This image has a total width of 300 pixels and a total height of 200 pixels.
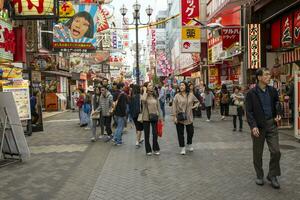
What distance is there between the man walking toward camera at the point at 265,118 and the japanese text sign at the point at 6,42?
304 inches

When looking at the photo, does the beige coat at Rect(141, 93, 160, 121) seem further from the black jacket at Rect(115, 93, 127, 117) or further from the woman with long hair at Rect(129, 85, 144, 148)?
the black jacket at Rect(115, 93, 127, 117)

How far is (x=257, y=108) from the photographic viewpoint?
631 cm

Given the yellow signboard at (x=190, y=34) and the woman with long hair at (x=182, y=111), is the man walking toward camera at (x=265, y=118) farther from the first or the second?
the yellow signboard at (x=190, y=34)

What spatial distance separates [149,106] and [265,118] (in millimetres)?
3778

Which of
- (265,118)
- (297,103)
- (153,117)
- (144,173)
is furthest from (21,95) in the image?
(265,118)

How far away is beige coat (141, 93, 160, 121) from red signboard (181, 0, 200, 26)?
1763 cm

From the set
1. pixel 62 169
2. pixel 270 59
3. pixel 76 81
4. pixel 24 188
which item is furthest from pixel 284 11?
pixel 76 81

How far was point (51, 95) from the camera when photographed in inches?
1120

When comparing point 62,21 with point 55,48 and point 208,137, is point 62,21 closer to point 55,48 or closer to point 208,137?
point 55,48

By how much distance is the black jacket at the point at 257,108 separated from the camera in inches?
248

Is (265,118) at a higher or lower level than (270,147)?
higher

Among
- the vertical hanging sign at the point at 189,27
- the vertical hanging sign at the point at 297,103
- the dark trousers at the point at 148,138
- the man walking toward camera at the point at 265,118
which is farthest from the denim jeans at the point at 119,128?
the vertical hanging sign at the point at 189,27

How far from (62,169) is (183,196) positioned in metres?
3.14

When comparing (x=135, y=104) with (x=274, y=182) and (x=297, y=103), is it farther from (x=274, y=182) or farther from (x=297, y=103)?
(x=274, y=182)
